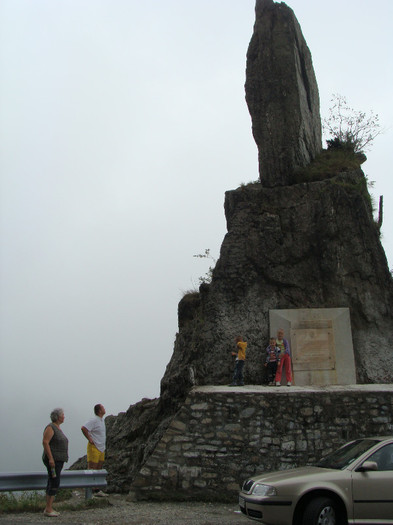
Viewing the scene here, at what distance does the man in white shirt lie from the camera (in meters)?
9.51

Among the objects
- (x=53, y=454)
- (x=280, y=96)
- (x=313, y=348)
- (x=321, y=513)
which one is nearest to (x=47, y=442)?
(x=53, y=454)

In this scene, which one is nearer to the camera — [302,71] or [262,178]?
[262,178]

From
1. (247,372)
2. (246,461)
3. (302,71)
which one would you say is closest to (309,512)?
(246,461)

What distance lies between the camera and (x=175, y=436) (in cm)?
990

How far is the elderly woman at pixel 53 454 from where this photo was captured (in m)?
8.10

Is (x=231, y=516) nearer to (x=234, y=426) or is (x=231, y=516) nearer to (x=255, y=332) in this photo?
(x=234, y=426)

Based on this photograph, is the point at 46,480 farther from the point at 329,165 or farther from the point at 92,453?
the point at 329,165

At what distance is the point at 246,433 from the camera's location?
395 inches

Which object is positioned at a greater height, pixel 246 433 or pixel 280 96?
pixel 280 96

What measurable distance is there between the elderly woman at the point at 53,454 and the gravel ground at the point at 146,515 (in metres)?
0.31

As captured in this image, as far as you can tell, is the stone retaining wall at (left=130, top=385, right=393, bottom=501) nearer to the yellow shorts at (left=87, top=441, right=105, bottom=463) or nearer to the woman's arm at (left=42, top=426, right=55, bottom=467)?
the yellow shorts at (left=87, top=441, right=105, bottom=463)

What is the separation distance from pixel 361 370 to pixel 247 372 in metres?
3.02

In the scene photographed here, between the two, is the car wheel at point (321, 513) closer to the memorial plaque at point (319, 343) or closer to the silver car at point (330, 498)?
the silver car at point (330, 498)

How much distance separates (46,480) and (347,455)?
487 centimetres
